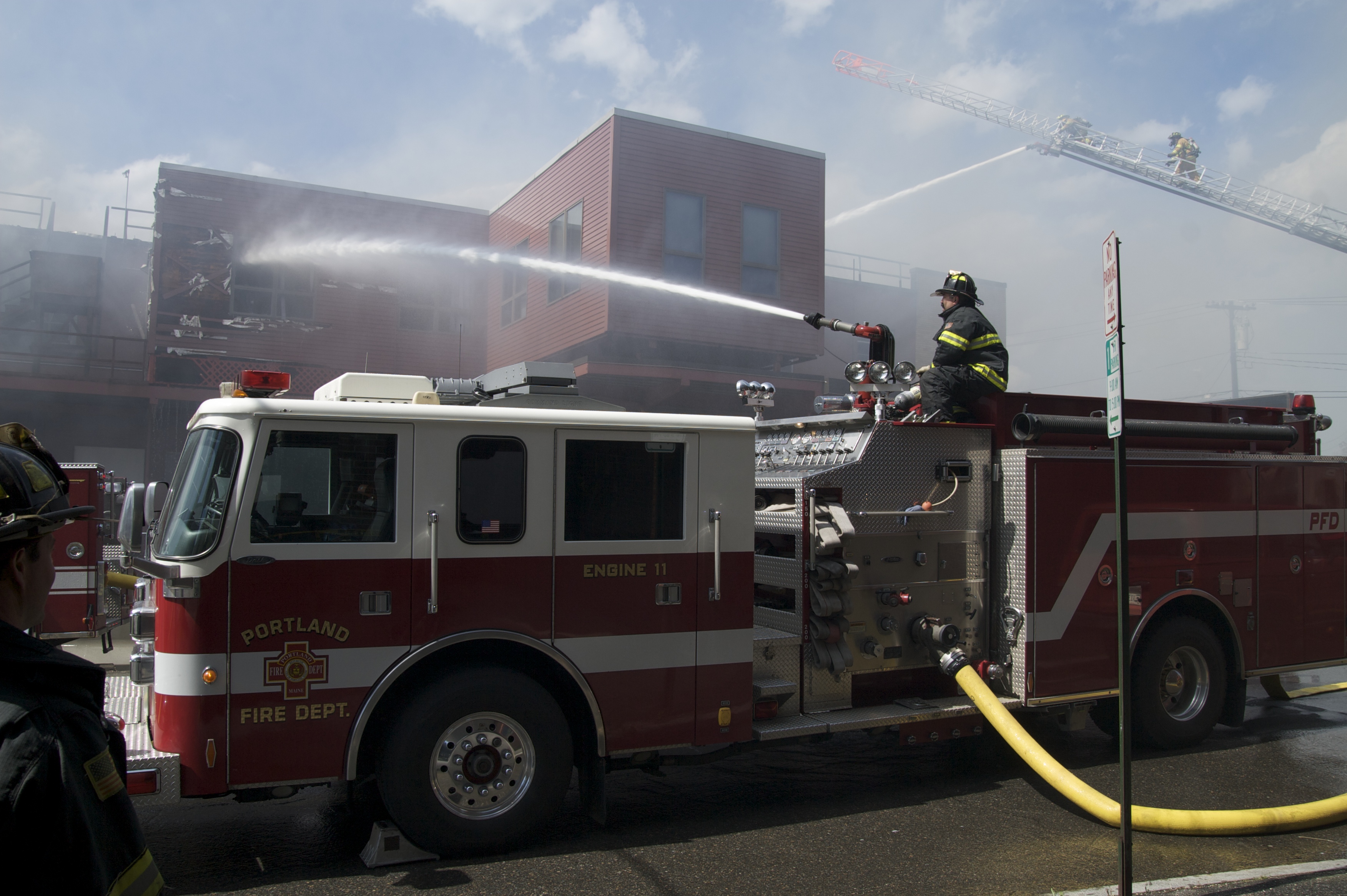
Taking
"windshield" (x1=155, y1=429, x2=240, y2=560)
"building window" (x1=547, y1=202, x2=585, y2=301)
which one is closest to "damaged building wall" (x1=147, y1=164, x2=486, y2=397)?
"building window" (x1=547, y1=202, x2=585, y2=301)

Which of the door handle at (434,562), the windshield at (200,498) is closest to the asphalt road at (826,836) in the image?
the door handle at (434,562)

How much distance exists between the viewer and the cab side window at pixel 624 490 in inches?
191

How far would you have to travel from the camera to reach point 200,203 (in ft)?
62.9

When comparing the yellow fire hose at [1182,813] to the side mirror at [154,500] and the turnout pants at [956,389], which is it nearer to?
the turnout pants at [956,389]

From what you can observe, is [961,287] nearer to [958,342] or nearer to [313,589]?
[958,342]

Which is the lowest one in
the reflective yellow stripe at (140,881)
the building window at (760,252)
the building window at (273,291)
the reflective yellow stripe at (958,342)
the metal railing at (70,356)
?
the reflective yellow stripe at (140,881)

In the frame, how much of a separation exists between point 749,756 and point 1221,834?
2949 millimetres

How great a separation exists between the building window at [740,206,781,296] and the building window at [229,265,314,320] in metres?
9.44

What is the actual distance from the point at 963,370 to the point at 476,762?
13.0ft

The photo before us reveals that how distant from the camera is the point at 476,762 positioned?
4.49 m

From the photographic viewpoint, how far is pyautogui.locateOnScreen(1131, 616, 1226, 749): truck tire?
6.36 meters

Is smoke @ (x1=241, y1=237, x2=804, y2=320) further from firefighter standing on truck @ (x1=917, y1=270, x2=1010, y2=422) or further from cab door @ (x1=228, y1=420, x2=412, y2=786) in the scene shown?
cab door @ (x1=228, y1=420, x2=412, y2=786)

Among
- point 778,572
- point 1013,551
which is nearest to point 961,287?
Result: point 1013,551

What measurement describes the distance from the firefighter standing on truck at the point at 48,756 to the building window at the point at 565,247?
17.7 metres
